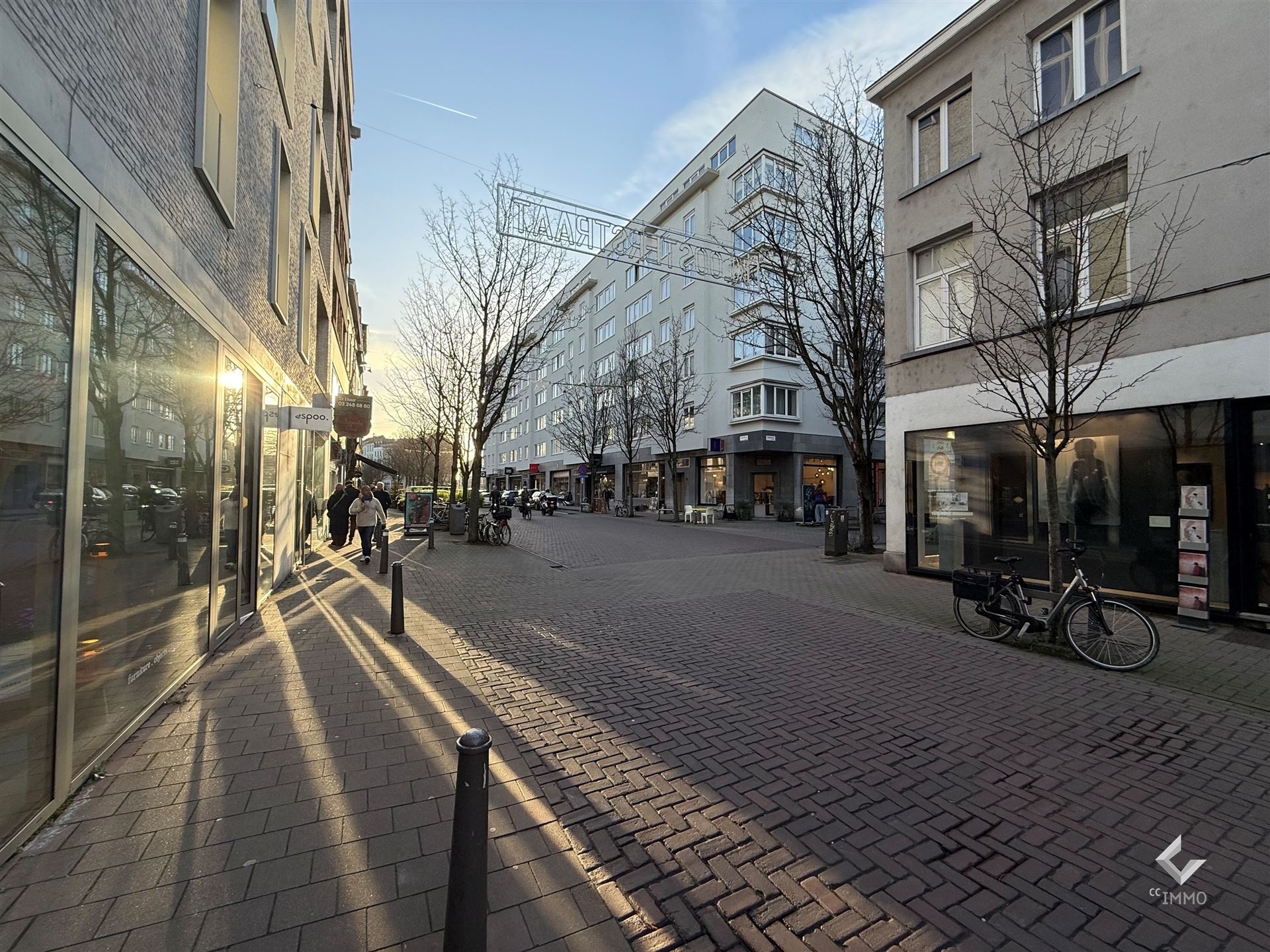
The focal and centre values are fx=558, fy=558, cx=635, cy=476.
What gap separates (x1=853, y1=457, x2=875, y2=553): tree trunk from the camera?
14602 millimetres

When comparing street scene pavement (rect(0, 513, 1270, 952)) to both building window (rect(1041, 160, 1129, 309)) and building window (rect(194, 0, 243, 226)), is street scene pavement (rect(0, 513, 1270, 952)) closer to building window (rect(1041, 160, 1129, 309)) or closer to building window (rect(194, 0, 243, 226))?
building window (rect(1041, 160, 1129, 309))

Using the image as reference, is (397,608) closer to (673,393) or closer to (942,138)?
(942,138)

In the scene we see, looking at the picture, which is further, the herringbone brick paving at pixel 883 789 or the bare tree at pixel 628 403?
the bare tree at pixel 628 403

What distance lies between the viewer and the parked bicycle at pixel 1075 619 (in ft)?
18.0

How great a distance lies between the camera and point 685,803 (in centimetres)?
309

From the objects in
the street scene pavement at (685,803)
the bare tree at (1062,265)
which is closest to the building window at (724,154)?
the bare tree at (1062,265)

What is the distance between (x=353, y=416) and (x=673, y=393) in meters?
18.2

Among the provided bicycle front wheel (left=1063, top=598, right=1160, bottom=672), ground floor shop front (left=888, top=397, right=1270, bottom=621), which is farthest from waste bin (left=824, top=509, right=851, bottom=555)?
bicycle front wheel (left=1063, top=598, right=1160, bottom=672)

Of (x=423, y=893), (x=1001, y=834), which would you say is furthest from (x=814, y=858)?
(x=423, y=893)

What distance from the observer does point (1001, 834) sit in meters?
2.87

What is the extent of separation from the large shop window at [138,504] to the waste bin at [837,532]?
40.2ft

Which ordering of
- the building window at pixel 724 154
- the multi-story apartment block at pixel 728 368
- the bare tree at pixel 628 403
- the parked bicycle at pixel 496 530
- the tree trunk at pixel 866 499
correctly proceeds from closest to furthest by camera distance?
the tree trunk at pixel 866 499
the parked bicycle at pixel 496 530
the multi-story apartment block at pixel 728 368
the bare tree at pixel 628 403
the building window at pixel 724 154

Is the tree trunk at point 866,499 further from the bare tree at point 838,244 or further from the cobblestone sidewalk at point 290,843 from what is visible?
the cobblestone sidewalk at point 290,843

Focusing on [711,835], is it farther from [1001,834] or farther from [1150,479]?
[1150,479]
